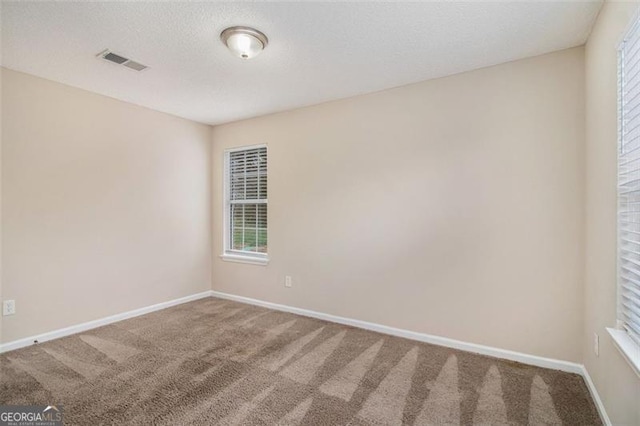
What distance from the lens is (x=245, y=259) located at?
4.16 metres

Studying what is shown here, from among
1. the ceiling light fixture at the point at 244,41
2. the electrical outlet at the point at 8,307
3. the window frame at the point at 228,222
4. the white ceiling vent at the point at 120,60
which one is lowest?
the electrical outlet at the point at 8,307

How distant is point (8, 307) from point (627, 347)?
4393mm

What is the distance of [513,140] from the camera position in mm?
2498

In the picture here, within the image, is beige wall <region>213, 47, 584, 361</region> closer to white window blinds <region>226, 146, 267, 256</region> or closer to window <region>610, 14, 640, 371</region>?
white window blinds <region>226, 146, 267, 256</region>

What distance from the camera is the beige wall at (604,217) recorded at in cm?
154

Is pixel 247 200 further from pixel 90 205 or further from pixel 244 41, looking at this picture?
pixel 244 41

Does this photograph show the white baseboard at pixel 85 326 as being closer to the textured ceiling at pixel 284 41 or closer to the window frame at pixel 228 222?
the window frame at pixel 228 222

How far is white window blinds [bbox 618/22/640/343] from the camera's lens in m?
1.45

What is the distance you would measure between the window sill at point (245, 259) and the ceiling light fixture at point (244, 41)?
97.2 inches

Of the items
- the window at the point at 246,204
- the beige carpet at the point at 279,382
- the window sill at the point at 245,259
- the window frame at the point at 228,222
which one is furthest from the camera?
the window frame at the point at 228,222

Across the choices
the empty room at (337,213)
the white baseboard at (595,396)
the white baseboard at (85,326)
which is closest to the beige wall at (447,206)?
the empty room at (337,213)

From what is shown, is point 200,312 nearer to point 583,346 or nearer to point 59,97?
point 59,97

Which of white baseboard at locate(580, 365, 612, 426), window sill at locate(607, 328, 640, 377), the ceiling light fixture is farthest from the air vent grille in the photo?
white baseboard at locate(580, 365, 612, 426)

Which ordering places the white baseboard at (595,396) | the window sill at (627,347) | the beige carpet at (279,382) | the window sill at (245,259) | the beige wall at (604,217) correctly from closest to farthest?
the window sill at (627,347) → the beige wall at (604,217) → the white baseboard at (595,396) → the beige carpet at (279,382) → the window sill at (245,259)
